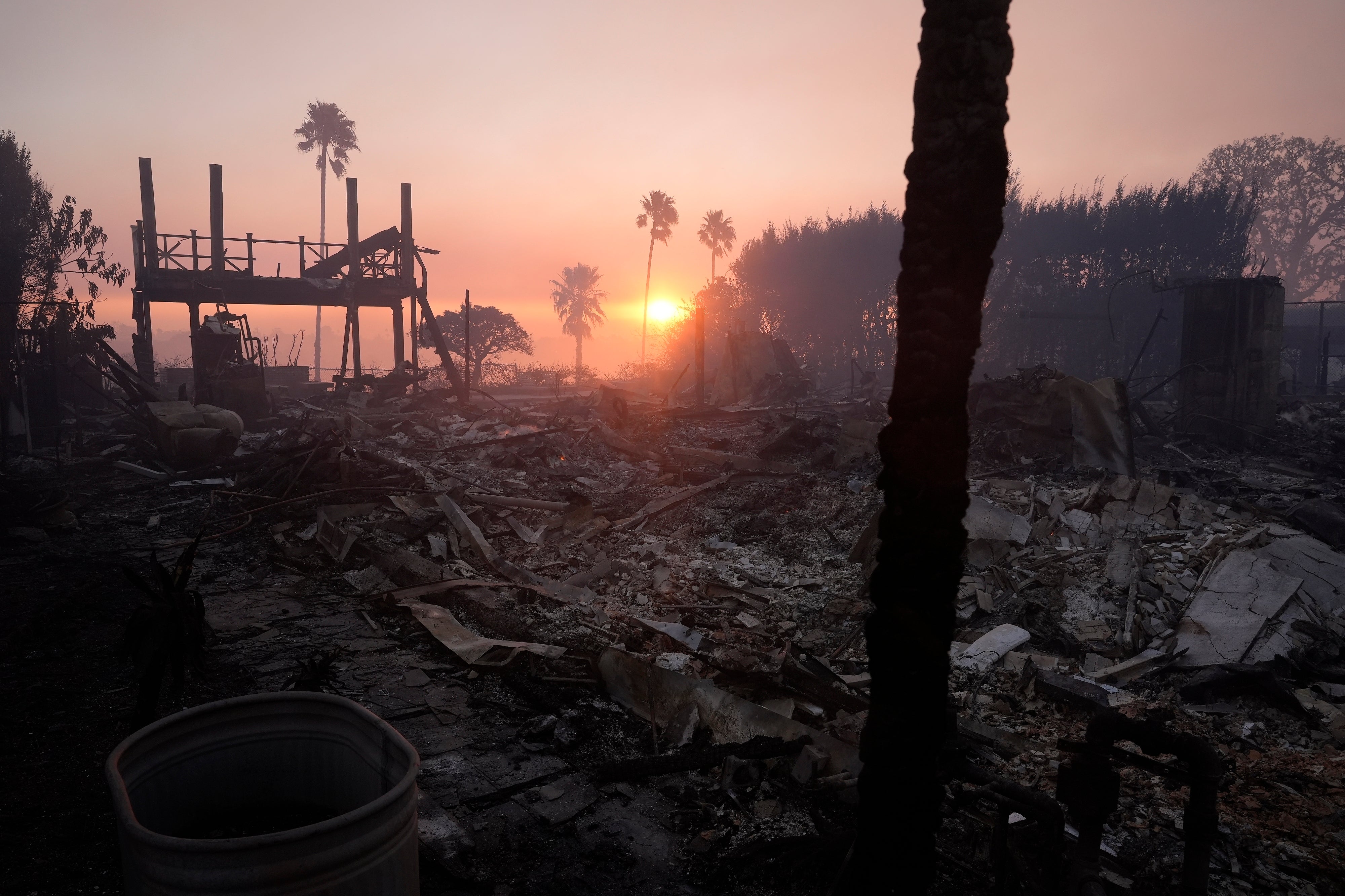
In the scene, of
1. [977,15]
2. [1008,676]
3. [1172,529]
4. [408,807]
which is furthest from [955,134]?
[1172,529]

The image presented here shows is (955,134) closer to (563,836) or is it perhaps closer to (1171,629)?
(563,836)

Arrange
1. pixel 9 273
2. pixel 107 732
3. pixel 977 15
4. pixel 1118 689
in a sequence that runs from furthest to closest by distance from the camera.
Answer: pixel 9 273
pixel 1118 689
pixel 107 732
pixel 977 15

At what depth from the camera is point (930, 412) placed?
249 cm

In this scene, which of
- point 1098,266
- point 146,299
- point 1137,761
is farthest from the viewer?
point 1098,266

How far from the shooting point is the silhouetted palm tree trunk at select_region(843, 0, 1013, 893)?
2.41 meters

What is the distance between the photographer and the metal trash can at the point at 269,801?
1854 millimetres

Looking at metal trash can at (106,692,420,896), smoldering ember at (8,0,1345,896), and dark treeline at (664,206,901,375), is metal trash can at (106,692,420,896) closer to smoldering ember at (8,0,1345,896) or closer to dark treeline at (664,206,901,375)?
smoldering ember at (8,0,1345,896)

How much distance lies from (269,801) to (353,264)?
84.2 feet

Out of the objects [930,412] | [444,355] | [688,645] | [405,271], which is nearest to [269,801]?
[930,412]

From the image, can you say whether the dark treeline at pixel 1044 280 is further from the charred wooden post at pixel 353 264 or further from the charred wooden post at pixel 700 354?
the charred wooden post at pixel 353 264

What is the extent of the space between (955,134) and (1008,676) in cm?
510

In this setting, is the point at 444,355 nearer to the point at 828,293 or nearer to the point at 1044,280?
the point at 828,293

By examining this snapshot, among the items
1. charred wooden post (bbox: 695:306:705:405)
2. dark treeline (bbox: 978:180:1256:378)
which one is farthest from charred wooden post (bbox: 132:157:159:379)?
dark treeline (bbox: 978:180:1256:378)

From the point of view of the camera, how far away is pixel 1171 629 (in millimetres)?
6645
